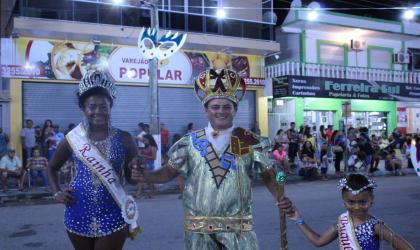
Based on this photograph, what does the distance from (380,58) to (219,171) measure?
24.4 metres

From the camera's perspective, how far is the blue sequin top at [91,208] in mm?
3186

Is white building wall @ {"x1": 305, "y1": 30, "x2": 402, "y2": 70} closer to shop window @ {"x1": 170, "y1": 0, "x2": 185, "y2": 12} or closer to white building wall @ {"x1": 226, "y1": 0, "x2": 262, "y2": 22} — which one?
white building wall @ {"x1": 226, "y1": 0, "x2": 262, "y2": 22}

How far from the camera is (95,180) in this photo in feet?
10.6

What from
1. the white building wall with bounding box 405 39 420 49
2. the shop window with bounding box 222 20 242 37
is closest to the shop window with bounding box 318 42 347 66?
the white building wall with bounding box 405 39 420 49

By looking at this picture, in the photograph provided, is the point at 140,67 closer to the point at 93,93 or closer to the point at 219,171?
the point at 93,93

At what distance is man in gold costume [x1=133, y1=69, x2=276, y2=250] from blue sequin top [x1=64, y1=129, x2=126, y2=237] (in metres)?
0.26

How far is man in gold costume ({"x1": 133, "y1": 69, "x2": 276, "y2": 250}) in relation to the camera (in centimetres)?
300

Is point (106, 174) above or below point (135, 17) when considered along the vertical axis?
below

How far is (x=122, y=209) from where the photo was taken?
10.6 feet

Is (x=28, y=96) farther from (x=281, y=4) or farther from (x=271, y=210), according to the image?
(x=281, y=4)

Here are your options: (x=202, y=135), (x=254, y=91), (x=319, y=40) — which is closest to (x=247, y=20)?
(x=254, y=91)

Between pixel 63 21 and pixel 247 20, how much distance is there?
24.6ft

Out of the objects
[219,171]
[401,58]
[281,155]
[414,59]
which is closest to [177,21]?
[281,155]

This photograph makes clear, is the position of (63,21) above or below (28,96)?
above
